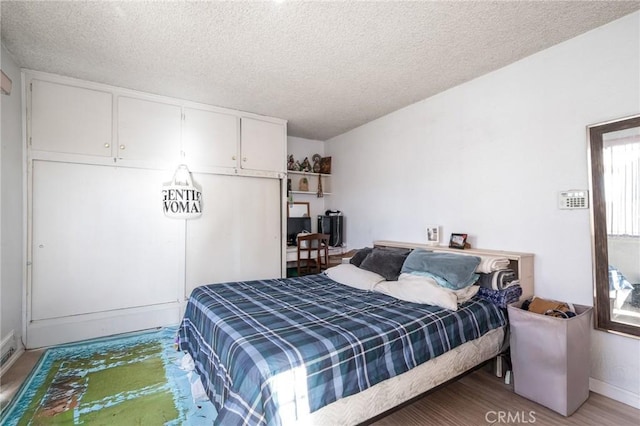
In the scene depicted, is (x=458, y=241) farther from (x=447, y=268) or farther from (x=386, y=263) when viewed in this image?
(x=386, y=263)

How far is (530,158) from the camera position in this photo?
2.42 metres

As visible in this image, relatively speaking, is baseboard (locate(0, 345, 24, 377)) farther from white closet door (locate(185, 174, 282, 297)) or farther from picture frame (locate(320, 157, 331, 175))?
picture frame (locate(320, 157, 331, 175))

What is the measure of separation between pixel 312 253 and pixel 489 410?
110 inches

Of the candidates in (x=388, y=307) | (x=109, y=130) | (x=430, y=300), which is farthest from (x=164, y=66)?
(x=430, y=300)

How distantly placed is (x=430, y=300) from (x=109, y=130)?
11.2 feet

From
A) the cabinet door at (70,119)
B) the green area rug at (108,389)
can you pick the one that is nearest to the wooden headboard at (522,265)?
the green area rug at (108,389)

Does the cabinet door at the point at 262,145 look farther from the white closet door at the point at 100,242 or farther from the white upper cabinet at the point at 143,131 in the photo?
the white closet door at the point at 100,242

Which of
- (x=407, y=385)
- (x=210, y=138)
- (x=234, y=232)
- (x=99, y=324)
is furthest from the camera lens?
(x=234, y=232)

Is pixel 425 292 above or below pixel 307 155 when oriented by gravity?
below

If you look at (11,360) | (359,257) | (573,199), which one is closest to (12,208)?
(11,360)

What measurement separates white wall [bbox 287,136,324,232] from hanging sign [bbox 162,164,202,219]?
170 centimetres

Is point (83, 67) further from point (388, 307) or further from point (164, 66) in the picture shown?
point (388, 307)

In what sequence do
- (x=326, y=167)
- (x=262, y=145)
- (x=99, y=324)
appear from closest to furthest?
(x=99, y=324)
(x=262, y=145)
(x=326, y=167)

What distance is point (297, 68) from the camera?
2605 millimetres
